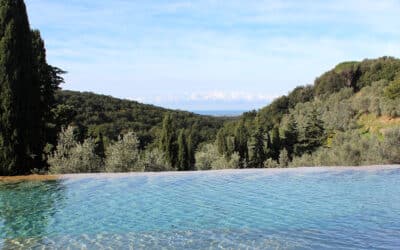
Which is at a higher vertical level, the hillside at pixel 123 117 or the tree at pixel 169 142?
the hillside at pixel 123 117

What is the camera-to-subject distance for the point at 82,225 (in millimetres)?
9344

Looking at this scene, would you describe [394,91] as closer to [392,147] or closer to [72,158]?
[392,147]

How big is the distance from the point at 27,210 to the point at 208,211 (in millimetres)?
4461

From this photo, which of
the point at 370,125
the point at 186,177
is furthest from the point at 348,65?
the point at 186,177

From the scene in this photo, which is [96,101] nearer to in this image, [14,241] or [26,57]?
[26,57]

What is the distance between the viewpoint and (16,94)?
16.3m

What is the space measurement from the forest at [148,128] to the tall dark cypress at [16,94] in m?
0.04

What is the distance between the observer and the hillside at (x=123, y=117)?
2046 inches

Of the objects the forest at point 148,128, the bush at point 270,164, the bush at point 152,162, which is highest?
the forest at point 148,128

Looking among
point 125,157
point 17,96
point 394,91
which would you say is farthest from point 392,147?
point 394,91

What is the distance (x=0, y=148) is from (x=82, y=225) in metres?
8.30

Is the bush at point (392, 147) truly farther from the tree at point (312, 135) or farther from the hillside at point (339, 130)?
the tree at point (312, 135)

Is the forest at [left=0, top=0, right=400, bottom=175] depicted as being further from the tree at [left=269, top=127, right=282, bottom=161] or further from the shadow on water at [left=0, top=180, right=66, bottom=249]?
the shadow on water at [left=0, top=180, right=66, bottom=249]

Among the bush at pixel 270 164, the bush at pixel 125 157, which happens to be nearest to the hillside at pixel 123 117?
the bush at pixel 270 164
